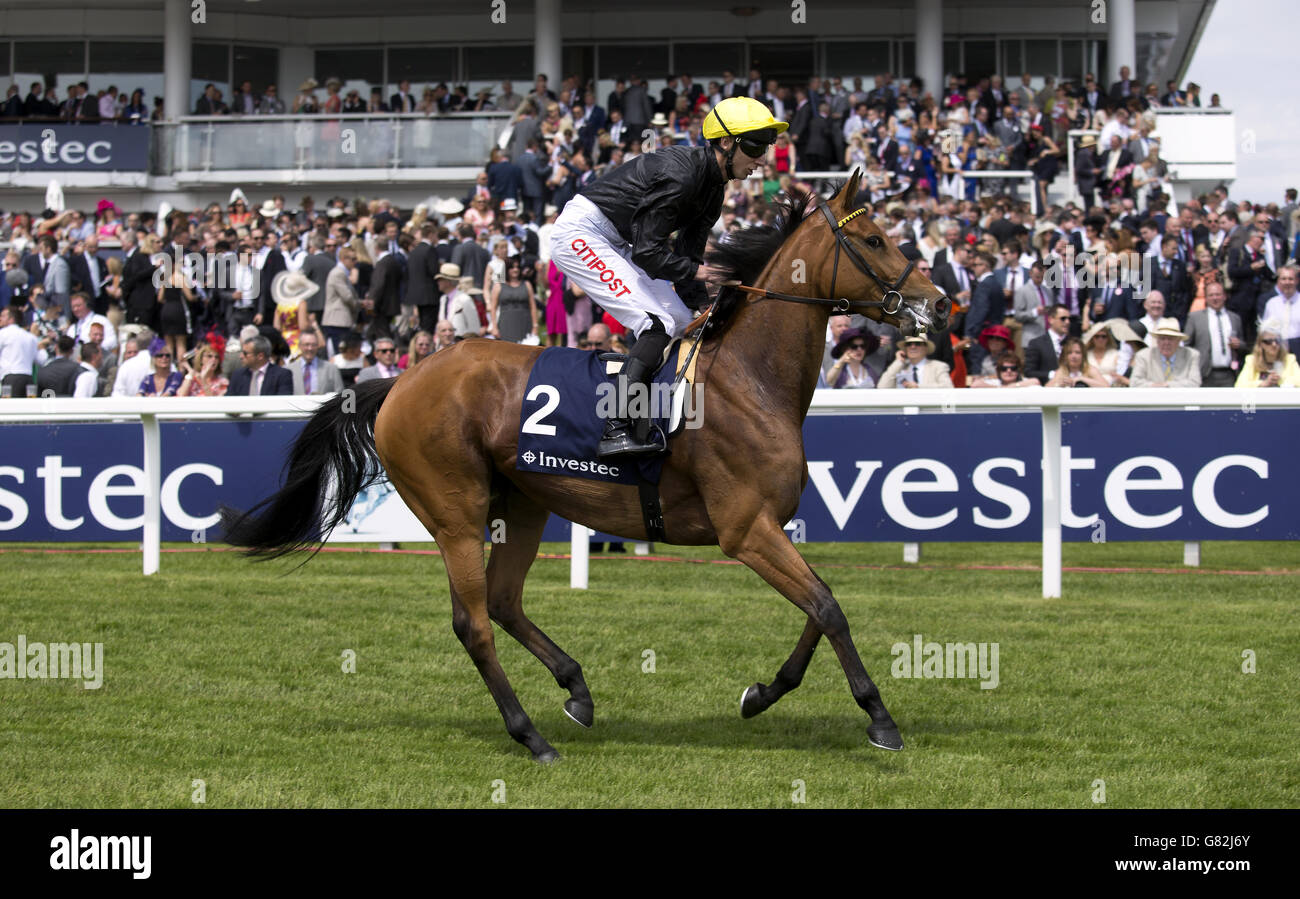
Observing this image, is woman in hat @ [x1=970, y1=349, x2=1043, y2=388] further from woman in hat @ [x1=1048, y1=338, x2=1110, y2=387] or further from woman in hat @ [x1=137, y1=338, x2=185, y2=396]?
woman in hat @ [x1=137, y1=338, x2=185, y2=396]

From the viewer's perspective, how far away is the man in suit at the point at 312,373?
11992 mm

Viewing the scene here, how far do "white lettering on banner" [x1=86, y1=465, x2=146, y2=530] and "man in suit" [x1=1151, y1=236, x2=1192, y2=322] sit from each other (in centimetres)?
960

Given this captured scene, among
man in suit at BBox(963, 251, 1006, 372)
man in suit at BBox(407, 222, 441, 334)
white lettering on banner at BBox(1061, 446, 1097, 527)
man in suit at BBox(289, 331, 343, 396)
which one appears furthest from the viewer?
man in suit at BBox(407, 222, 441, 334)

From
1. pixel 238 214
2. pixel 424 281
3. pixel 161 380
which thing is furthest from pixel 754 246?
pixel 238 214

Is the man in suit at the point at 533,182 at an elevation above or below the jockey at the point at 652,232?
above

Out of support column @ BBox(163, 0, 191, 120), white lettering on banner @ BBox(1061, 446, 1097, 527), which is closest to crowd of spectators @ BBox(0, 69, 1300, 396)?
white lettering on banner @ BBox(1061, 446, 1097, 527)

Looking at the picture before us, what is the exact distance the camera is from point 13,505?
391 inches

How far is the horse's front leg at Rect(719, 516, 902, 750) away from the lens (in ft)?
17.8

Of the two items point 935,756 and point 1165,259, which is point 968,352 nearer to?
point 1165,259

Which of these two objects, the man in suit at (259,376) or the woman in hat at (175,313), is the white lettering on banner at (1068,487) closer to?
the man in suit at (259,376)

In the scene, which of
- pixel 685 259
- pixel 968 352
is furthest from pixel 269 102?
pixel 685 259

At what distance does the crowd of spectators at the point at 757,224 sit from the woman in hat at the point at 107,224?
54 mm

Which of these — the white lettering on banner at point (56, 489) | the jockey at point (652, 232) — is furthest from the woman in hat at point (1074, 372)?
the white lettering on banner at point (56, 489)

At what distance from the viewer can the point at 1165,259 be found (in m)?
14.5
